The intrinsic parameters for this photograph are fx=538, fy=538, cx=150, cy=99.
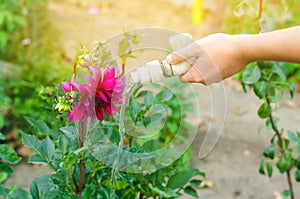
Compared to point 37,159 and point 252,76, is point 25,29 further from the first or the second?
point 37,159

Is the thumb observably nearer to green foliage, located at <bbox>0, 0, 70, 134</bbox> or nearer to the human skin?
the human skin

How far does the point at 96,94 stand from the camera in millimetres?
1115

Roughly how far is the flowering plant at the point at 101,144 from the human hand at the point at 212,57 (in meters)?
0.16

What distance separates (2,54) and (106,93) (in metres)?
2.58

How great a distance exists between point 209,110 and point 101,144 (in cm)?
105

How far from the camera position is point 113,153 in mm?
1259

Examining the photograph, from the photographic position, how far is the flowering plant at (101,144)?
1131mm

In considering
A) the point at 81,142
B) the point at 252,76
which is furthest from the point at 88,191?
the point at 252,76

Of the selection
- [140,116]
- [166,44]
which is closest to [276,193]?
[140,116]

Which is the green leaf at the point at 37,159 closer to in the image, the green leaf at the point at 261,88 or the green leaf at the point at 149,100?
the green leaf at the point at 149,100

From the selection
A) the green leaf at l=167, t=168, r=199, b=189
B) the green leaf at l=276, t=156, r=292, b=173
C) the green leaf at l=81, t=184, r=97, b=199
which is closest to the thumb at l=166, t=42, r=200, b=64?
the green leaf at l=81, t=184, r=97, b=199

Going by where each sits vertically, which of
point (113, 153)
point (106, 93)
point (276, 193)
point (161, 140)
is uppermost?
point (106, 93)

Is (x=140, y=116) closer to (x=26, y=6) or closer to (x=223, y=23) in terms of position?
(x=26, y=6)

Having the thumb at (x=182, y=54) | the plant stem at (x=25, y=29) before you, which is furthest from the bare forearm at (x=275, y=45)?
the plant stem at (x=25, y=29)
